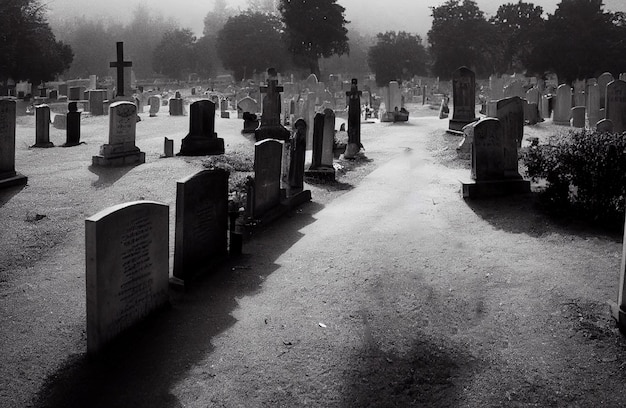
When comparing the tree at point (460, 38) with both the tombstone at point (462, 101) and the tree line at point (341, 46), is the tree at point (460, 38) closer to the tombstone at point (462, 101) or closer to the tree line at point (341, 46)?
the tree line at point (341, 46)

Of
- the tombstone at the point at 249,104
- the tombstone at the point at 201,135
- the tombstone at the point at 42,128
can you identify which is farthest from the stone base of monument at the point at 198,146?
the tombstone at the point at 249,104

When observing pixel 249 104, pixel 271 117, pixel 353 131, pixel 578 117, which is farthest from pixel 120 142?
pixel 578 117

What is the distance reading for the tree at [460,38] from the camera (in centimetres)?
6278

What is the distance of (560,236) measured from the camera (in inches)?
310

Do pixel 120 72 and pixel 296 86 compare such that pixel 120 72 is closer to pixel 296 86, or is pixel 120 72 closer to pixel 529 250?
pixel 296 86

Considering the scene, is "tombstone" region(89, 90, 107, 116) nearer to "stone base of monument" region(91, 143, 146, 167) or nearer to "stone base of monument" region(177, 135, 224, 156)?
"stone base of monument" region(177, 135, 224, 156)

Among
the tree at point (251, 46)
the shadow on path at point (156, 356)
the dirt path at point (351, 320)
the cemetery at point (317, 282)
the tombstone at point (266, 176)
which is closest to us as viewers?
the shadow on path at point (156, 356)

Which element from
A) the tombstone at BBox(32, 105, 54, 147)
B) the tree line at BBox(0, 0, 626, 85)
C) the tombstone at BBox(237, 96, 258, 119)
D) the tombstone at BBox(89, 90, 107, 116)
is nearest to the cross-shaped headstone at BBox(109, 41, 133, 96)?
the tombstone at BBox(89, 90, 107, 116)

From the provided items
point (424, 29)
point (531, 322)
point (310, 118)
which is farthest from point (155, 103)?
point (424, 29)

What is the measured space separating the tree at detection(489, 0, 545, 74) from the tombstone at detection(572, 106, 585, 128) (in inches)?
1742

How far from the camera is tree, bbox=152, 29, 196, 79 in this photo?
72.9m

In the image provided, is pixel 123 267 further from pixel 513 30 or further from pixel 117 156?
pixel 513 30

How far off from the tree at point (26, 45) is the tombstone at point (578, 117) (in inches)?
1285

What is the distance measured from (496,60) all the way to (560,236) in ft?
205
